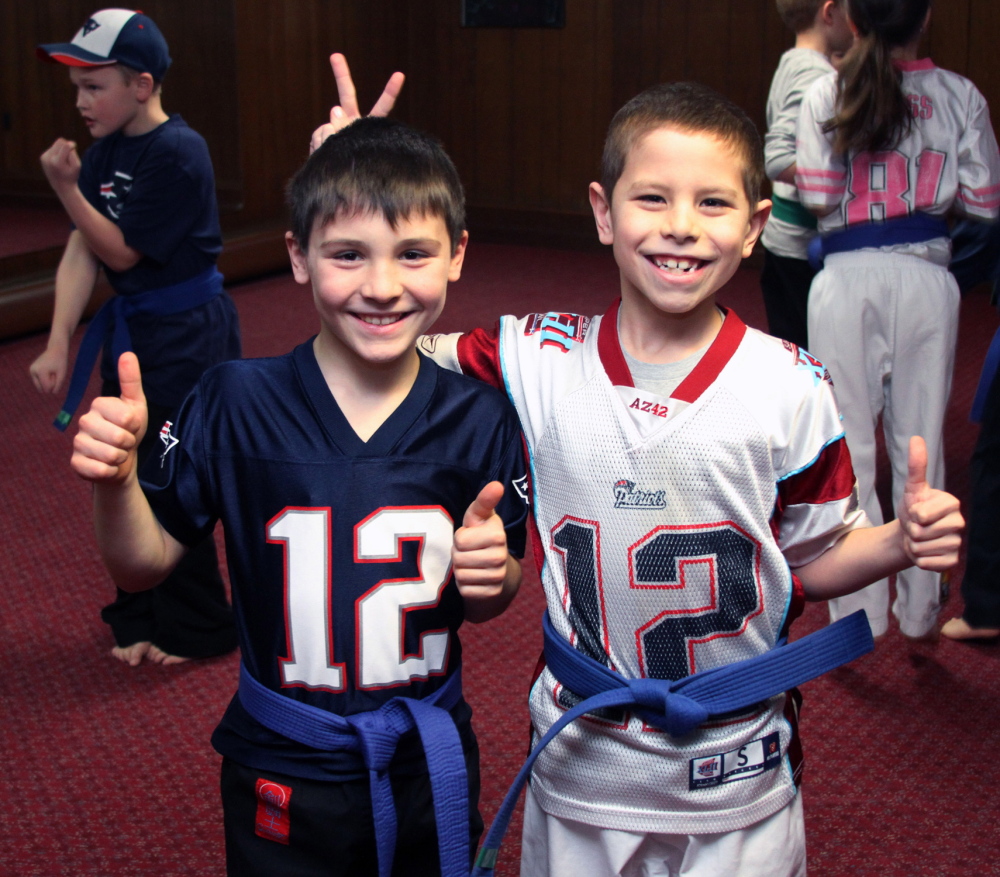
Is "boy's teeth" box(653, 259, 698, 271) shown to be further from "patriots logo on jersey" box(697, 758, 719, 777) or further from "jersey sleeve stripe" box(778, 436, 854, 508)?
"patriots logo on jersey" box(697, 758, 719, 777)

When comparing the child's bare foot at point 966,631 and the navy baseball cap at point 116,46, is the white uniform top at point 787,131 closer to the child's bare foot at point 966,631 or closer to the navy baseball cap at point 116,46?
the child's bare foot at point 966,631

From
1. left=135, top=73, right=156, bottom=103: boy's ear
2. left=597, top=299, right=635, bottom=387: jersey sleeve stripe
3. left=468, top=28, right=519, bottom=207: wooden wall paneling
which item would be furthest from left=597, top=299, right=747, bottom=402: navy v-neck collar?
left=468, top=28, right=519, bottom=207: wooden wall paneling

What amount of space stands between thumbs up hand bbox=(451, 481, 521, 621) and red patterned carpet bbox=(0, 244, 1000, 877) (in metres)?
0.92

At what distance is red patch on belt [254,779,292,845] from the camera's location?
3.83 ft

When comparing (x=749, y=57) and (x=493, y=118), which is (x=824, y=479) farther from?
(x=493, y=118)

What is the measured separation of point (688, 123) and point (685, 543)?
42cm

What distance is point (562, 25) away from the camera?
701cm

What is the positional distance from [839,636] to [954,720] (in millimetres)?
1275

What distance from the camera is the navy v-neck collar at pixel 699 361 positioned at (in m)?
1.19

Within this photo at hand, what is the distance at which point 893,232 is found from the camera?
7.88 feet

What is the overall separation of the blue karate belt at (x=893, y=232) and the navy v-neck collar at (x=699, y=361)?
4.21 ft

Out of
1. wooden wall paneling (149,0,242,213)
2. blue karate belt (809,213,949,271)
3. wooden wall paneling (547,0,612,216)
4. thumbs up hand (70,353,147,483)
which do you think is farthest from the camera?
wooden wall paneling (547,0,612,216)

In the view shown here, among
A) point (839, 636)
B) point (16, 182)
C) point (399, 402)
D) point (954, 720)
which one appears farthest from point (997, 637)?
point (16, 182)

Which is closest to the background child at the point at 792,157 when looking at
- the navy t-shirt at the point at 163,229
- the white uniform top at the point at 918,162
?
the white uniform top at the point at 918,162
